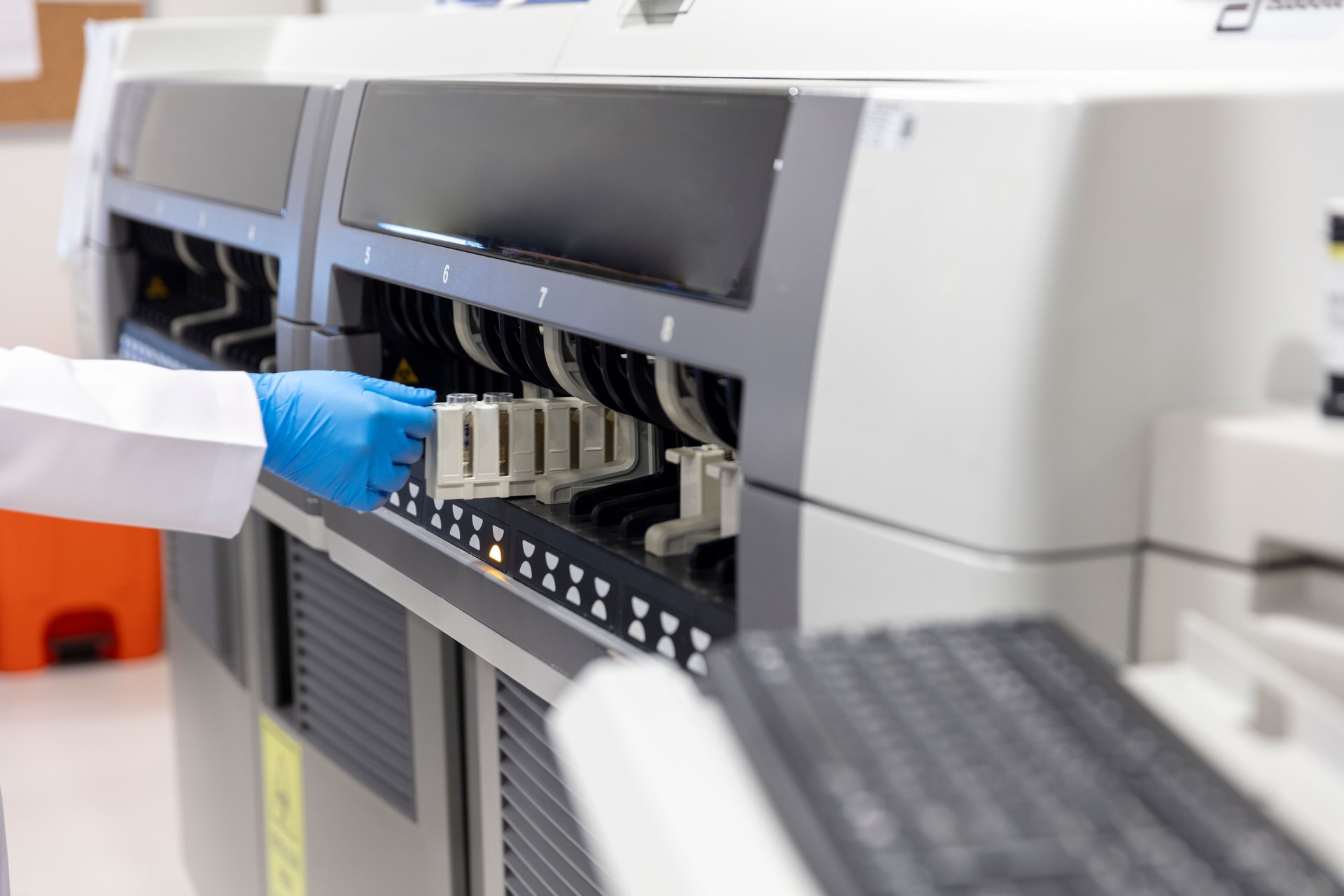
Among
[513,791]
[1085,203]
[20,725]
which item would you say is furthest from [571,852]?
[20,725]

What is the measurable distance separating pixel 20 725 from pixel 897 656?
10.5ft

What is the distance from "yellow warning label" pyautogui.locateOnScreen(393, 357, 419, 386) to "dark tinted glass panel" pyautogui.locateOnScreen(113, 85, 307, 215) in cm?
23

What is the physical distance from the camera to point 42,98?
3.44 meters

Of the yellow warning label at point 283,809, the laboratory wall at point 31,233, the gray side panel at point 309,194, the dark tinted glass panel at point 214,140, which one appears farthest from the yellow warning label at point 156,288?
the laboratory wall at point 31,233

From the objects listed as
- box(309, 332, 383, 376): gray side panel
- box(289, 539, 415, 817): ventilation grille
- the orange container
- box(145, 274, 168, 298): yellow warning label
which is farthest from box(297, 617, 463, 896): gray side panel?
the orange container

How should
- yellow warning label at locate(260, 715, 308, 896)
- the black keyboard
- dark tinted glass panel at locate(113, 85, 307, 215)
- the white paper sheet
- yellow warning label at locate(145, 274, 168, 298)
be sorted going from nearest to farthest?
the black keyboard < dark tinted glass panel at locate(113, 85, 307, 215) < yellow warning label at locate(260, 715, 308, 896) < yellow warning label at locate(145, 274, 168, 298) < the white paper sheet

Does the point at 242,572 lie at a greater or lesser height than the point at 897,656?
lesser

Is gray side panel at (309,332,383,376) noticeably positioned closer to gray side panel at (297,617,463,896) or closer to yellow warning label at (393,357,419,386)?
yellow warning label at (393,357,419,386)

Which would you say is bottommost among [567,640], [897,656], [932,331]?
[567,640]

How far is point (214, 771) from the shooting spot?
2.18 meters

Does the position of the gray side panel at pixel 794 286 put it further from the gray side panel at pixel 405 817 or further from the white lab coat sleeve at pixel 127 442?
the gray side panel at pixel 405 817

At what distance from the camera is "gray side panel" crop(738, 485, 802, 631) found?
76 cm

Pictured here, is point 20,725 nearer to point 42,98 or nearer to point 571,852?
point 42,98

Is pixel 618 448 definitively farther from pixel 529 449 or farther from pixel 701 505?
pixel 701 505
